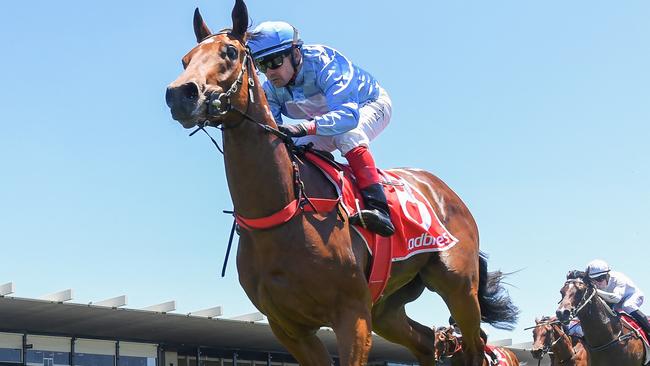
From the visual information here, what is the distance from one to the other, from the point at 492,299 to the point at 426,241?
1514 millimetres

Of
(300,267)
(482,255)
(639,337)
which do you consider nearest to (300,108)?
(300,267)

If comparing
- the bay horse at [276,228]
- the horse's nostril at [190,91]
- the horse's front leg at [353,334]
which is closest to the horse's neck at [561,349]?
the bay horse at [276,228]

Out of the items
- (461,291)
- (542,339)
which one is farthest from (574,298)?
(461,291)

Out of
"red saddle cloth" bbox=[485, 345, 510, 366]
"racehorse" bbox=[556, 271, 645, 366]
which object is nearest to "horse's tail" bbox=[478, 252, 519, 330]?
"racehorse" bbox=[556, 271, 645, 366]

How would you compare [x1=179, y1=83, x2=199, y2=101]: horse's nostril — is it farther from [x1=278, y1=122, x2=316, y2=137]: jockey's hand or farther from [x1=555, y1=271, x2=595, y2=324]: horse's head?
[x1=555, y1=271, x2=595, y2=324]: horse's head

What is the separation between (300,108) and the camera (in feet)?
22.2

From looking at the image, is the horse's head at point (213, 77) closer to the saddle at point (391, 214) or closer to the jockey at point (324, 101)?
the jockey at point (324, 101)

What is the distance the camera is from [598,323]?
12891mm

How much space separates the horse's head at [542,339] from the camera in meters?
17.5

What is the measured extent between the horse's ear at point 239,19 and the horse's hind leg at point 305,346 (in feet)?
6.11

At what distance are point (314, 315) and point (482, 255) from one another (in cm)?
273

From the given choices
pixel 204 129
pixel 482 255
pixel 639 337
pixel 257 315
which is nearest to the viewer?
pixel 204 129

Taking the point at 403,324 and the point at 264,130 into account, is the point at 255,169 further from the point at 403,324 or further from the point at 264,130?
the point at 403,324

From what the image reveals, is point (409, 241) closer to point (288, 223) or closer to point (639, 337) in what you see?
point (288, 223)
